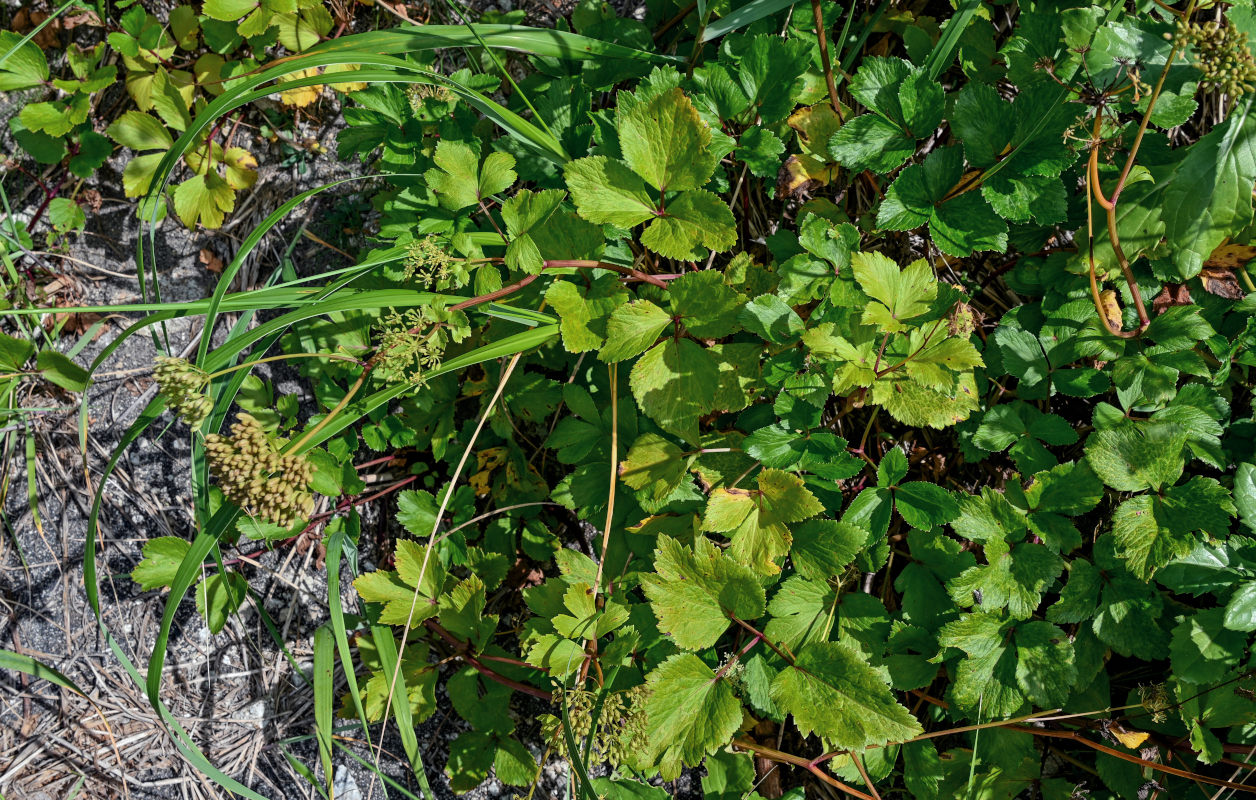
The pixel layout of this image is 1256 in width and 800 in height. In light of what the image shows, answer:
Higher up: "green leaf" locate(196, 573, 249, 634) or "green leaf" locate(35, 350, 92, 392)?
"green leaf" locate(35, 350, 92, 392)

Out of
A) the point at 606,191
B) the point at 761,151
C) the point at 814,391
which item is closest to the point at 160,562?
the point at 606,191

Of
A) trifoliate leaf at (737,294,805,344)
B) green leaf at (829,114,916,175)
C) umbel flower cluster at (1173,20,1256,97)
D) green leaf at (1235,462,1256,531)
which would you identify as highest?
umbel flower cluster at (1173,20,1256,97)

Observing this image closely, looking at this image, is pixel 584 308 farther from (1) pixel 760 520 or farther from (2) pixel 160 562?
(2) pixel 160 562

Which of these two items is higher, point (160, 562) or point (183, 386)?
point (183, 386)

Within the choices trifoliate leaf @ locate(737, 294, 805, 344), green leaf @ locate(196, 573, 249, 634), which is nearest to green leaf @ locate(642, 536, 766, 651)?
trifoliate leaf @ locate(737, 294, 805, 344)

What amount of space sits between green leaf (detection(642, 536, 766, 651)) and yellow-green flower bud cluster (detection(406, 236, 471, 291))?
728 millimetres

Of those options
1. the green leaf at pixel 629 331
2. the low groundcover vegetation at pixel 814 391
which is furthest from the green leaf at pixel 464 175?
the green leaf at pixel 629 331

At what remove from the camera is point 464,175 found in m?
1.75

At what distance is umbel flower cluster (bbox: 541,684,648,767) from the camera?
1476 millimetres

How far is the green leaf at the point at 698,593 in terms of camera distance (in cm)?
156

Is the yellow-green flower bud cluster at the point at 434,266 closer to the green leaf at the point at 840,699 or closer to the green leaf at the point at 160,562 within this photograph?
the green leaf at the point at 160,562

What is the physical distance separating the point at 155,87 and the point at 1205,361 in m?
2.99

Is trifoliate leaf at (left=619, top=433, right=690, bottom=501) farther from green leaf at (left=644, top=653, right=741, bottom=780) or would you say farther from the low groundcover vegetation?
green leaf at (left=644, top=653, right=741, bottom=780)

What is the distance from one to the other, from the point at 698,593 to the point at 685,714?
25cm
